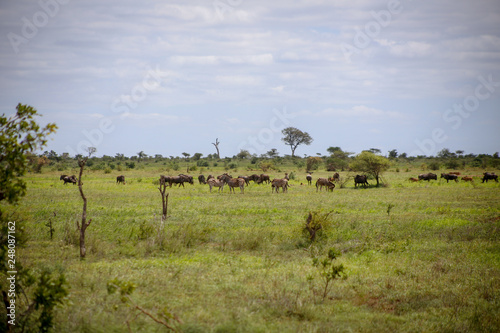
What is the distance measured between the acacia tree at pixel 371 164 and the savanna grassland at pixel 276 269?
16.6 meters

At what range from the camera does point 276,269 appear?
36.0 ft

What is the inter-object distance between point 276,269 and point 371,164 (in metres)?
28.3

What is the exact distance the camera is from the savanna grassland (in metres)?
7.79

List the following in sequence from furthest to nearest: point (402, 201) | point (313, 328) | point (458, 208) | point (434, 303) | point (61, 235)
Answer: point (402, 201)
point (458, 208)
point (61, 235)
point (434, 303)
point (313, 328)

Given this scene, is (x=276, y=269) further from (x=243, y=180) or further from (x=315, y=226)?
(x=243, y=180)

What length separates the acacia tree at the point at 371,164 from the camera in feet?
121

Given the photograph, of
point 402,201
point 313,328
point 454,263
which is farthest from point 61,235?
point 402,201

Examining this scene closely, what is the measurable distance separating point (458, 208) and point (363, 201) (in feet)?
16.8

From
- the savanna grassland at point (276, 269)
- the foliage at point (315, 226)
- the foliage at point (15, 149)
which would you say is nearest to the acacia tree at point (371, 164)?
the savanna grassland at point (276, 269)

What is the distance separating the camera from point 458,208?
20797mm

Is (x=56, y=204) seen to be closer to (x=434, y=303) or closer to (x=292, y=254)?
(x=292, y=254)

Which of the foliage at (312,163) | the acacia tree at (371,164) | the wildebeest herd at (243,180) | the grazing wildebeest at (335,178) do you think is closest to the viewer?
the wildebeest herd at (243,180)

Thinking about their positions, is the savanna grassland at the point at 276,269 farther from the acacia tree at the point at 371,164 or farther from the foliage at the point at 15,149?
the acacia tree at the point at 371,164

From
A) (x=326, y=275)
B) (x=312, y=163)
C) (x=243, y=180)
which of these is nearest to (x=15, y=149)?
(x=326, y=275)
